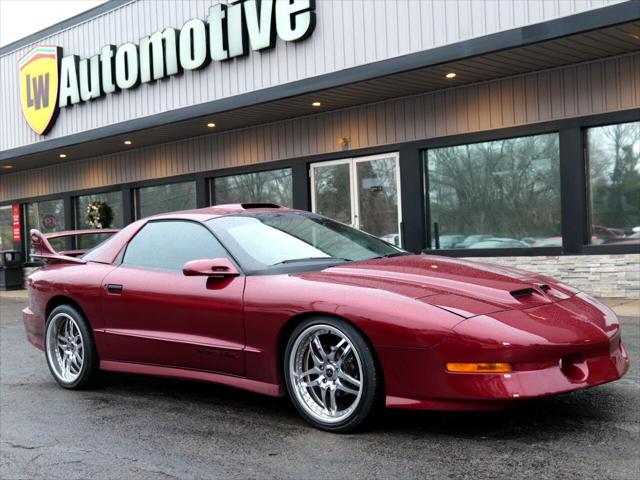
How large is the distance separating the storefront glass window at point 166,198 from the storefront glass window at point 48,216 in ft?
11.3

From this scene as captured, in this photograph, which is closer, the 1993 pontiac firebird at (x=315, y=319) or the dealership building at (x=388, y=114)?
the 1993 pontiac firebird at (x=315, y=319)

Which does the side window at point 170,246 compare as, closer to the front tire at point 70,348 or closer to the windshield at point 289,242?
the windshield at point 289,242

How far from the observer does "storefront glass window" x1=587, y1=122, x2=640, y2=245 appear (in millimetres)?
9656

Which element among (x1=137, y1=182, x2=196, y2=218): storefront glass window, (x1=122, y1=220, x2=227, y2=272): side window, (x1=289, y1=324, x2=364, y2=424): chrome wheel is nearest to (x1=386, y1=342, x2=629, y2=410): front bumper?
(x1=289, y1=324, x2=364, y2=424): chrome wheel

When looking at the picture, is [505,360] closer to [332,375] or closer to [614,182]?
[332,375]

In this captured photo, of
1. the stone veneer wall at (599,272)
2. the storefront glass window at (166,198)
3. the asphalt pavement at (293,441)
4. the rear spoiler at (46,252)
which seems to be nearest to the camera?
the asphalt pavement at (293,441)

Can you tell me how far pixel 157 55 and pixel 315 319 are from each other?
11.3 m

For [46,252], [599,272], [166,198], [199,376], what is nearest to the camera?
[199,376]

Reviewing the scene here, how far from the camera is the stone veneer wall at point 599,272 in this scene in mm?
9422

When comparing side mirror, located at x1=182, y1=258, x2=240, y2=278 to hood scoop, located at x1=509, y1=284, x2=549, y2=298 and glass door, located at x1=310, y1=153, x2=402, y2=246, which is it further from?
glass door, located at x1=310, y1=153, x2=402, y2=246

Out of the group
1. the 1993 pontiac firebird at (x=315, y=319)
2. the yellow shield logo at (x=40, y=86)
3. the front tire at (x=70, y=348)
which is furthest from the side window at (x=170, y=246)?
the yellow shield logo at (x=40, y=86)

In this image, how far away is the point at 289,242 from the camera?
4695 mm

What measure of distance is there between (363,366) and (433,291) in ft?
1.86

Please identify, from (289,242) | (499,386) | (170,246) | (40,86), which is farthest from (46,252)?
(40,86)
